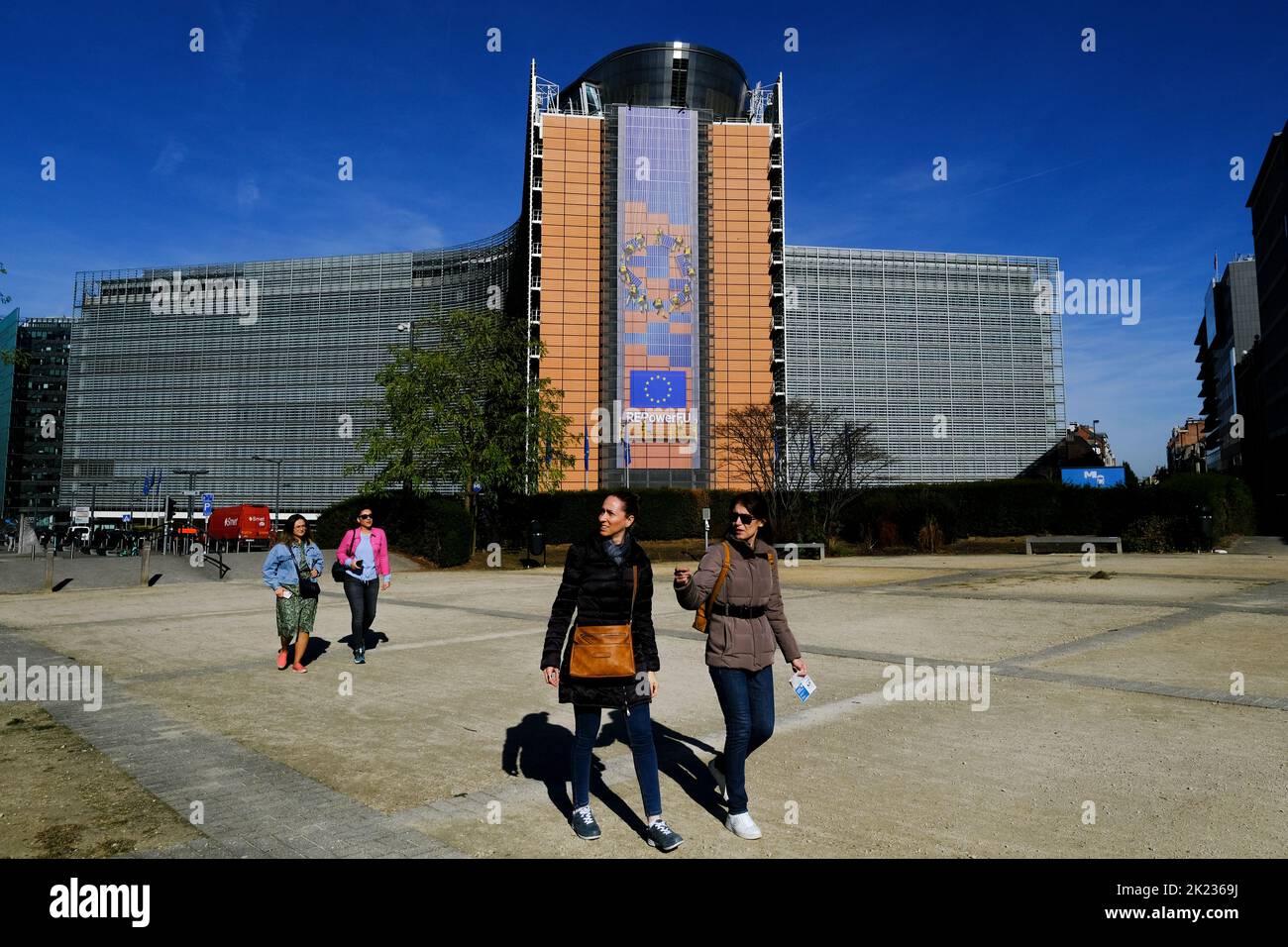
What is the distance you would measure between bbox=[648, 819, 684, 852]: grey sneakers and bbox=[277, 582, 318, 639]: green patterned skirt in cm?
610

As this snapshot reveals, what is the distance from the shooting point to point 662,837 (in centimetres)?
401

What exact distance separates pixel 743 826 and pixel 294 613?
21.5 feet

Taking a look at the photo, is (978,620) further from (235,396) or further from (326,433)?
(235,396)

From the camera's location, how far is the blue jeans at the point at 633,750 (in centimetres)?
414

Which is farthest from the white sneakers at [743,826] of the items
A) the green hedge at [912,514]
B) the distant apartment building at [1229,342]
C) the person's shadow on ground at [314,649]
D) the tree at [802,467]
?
the distant apartment building at [1229,342]

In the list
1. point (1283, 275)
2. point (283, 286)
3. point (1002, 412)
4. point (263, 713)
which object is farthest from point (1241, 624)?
point (283, 286)

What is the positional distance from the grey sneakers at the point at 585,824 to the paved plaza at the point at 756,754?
0.26 feet

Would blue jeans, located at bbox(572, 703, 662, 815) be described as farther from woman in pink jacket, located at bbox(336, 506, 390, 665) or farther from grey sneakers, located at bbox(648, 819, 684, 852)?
woman in pink jacket, located at bbox(336, 506, 390, 665)

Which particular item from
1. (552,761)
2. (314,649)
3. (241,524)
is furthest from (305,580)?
(241,524)

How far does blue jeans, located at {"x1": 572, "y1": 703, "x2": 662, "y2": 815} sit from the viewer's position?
13.6 ft

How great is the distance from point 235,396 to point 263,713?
107668mm

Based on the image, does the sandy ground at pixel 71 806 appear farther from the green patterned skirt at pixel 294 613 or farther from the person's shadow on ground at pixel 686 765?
the green patterned skirt at pixel 294 613

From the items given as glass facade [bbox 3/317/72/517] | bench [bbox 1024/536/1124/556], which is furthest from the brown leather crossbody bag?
glass facade [bbox 3/317/72/517]

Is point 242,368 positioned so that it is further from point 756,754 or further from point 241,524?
point 756,754
